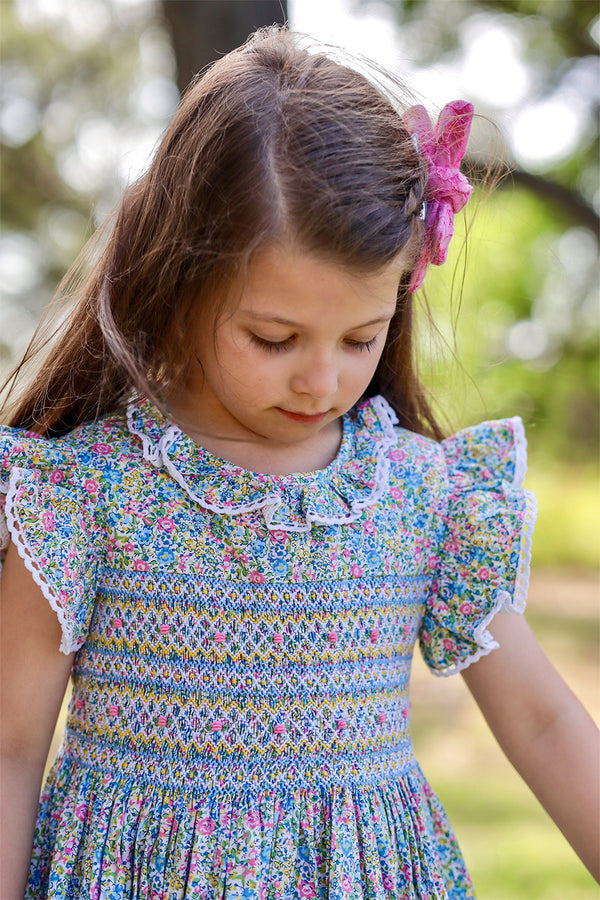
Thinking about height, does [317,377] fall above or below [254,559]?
above

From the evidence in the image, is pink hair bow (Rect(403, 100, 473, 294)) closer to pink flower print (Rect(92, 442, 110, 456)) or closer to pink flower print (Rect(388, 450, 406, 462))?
pink flower print (Rect(388, 450, 406, 462))

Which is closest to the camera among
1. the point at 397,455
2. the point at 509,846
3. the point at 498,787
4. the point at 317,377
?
the point at 317,377

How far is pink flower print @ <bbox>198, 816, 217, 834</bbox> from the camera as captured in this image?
1.02 metres

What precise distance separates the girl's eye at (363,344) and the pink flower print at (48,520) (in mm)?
380

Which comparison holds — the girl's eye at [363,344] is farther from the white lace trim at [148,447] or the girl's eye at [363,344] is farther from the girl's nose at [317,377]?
the white lace trim at [148,447]

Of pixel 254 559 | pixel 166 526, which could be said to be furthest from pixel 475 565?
pixel 166 526

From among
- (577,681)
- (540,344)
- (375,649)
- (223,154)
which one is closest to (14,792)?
(375,649)

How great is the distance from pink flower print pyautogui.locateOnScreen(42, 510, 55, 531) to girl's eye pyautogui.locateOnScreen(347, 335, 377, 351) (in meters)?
0.38

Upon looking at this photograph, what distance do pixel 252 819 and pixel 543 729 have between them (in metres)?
0.36

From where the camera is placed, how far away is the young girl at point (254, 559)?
1.02 metres

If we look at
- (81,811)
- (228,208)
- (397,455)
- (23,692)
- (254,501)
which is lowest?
(81,811)

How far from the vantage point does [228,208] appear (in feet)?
3.35

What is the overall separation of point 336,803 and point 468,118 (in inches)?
31.9

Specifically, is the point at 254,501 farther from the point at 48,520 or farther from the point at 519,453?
the point at 519,453
